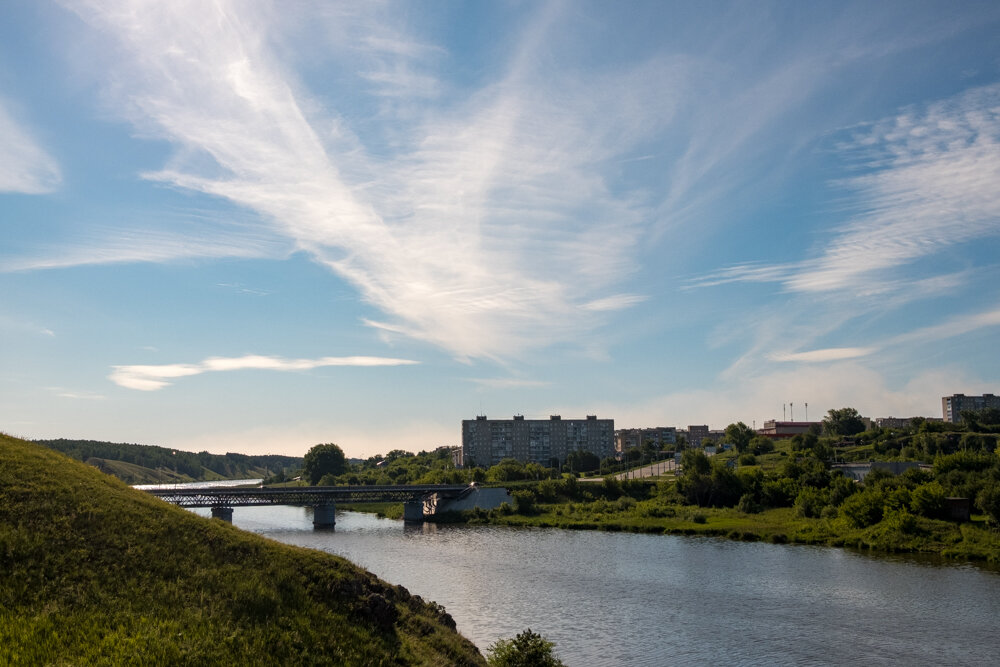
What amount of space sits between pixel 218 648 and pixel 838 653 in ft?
97.9

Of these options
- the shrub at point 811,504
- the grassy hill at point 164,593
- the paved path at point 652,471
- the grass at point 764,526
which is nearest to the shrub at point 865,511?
the grass at point 764,526

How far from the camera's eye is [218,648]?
24.0 m

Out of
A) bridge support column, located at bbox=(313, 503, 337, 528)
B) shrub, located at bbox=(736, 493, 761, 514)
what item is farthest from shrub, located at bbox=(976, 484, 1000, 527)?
bridge support column, located at bbox=(313, 503, 337, 528)

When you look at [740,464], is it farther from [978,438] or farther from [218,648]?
[218,648]

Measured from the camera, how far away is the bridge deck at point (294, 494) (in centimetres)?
11112

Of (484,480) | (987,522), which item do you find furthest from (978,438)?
(484,480)

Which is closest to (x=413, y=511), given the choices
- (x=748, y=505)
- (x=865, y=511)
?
(x=748, y=505)

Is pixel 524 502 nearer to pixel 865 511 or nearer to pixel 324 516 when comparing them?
pixel 324 516

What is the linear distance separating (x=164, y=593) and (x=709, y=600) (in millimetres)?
36544

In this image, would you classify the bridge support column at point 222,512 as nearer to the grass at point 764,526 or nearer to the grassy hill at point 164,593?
the grass at point 764,526

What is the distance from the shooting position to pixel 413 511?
124312mm

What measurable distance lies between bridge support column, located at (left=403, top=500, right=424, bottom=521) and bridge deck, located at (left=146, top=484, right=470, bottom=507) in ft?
4.29

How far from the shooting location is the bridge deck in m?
111

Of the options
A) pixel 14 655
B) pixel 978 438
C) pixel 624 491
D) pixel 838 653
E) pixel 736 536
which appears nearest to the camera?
pixel 14 655
